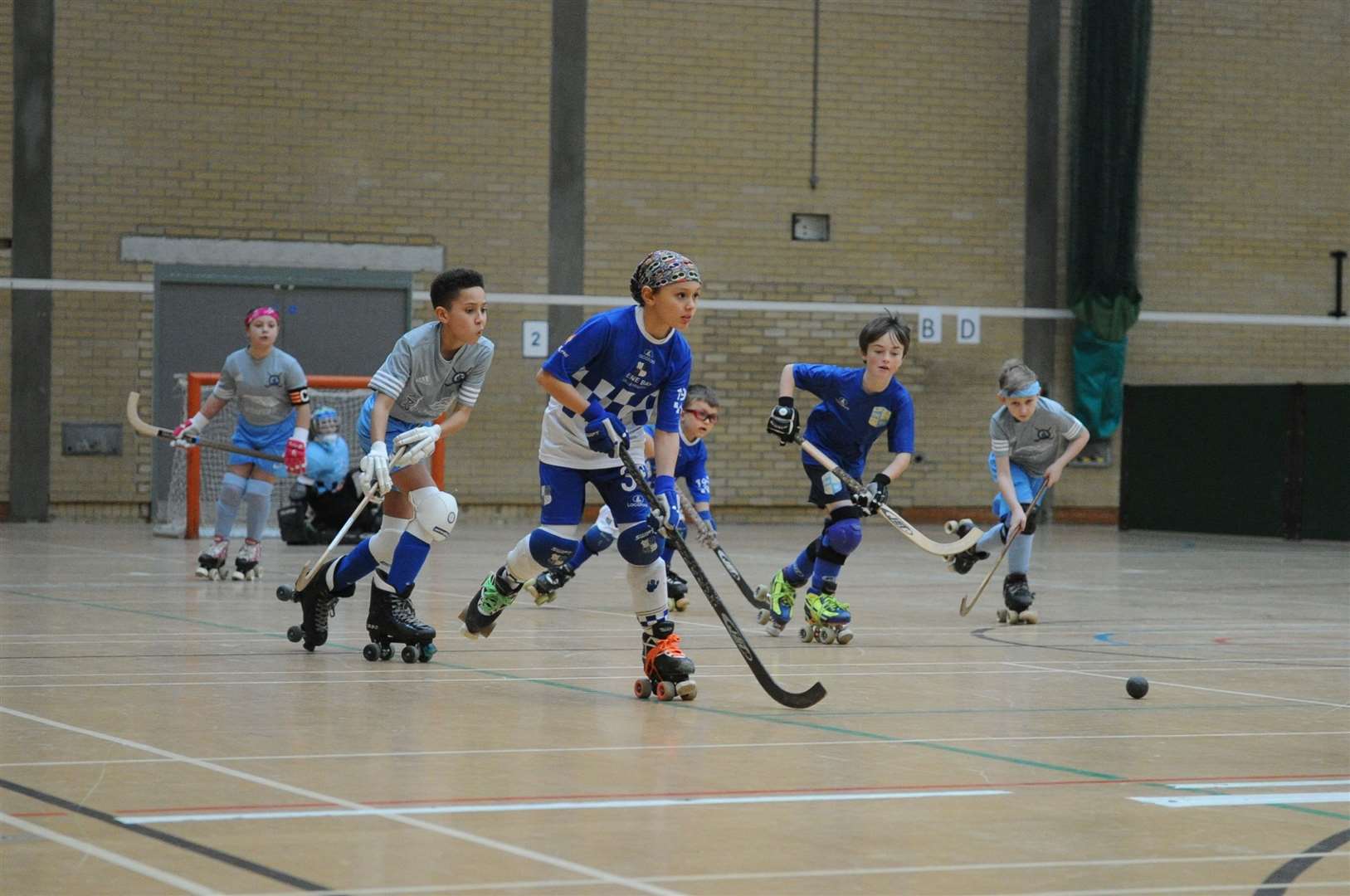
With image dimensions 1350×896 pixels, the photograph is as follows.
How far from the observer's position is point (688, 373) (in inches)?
292

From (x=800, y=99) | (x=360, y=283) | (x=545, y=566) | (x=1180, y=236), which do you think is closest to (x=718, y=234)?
(x=800, y=99)

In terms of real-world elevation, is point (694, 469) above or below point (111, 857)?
above

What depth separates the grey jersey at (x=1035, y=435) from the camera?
37.2 ft

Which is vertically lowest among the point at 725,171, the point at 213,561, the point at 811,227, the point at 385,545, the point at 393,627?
the point at 213,561

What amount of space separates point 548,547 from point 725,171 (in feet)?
48.8

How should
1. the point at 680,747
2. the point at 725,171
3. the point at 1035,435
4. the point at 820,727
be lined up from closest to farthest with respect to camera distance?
the point at 680,747
the point at 820,727
the point at 1035,435
the point at 725,171

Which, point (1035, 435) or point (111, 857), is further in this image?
point (1035, 435)

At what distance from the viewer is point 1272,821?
4641mm

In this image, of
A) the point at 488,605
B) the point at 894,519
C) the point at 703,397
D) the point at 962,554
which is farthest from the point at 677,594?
the point at 488,605

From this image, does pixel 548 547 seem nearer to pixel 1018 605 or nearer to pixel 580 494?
pixel 580 494

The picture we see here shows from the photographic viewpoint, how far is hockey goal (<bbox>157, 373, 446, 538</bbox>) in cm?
1800

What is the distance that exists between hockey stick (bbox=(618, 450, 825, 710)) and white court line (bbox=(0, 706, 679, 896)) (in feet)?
6.46

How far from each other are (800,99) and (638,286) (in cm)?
1528

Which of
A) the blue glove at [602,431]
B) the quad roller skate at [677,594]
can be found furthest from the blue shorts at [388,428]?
the quad roller skate at [677,594]
